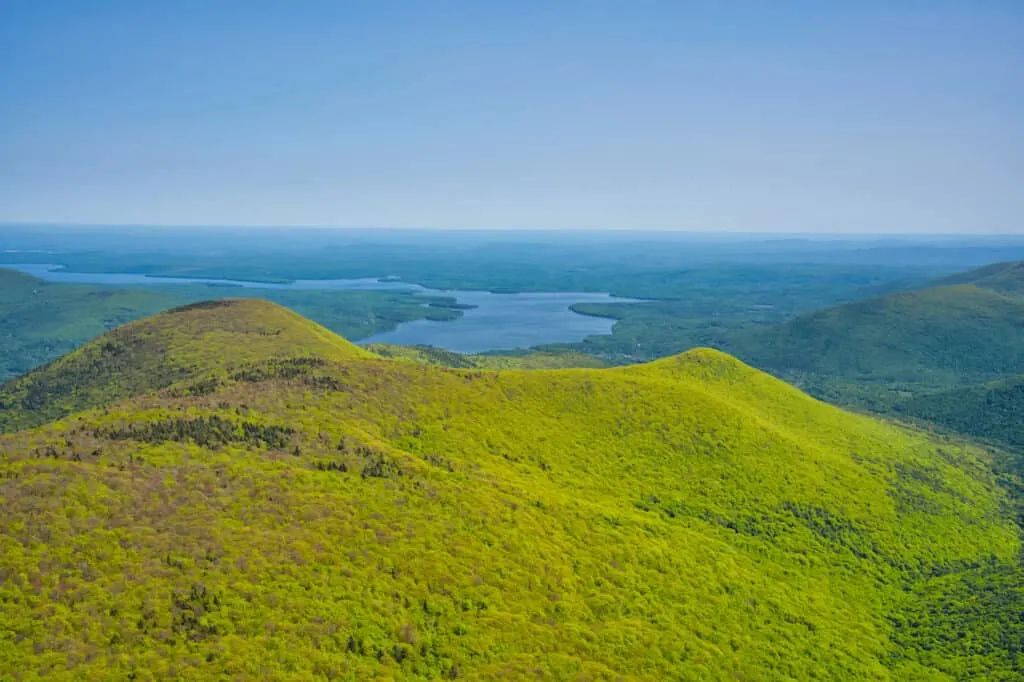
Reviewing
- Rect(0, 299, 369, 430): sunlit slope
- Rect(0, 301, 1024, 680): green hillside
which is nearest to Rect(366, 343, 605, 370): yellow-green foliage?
Rect(0, 299, 369, 430): sunlit slope

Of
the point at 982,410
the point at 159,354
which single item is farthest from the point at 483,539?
the point at 982,410

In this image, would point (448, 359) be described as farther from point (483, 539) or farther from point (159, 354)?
point (483, 539)

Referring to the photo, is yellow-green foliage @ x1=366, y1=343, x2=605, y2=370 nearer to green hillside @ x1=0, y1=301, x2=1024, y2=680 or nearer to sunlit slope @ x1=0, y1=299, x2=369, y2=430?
sunlit slope @ x1=0, y1=299, x2=369, y2=430

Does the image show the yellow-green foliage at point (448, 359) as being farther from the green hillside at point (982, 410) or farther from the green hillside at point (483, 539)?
the green hillside at point (982, 410)

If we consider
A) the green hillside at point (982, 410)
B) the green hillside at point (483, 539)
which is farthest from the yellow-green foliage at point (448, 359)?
the green hillside at point (982, 410)

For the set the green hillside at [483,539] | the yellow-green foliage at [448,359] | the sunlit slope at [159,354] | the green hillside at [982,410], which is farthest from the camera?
the yellow-green foliage at [448,359]

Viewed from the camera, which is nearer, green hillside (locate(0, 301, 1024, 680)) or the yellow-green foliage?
green hillside (locate(0, 301, 1024, 680))

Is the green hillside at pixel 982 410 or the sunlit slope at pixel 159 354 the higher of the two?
the sunlit slope at pixel 159 354
